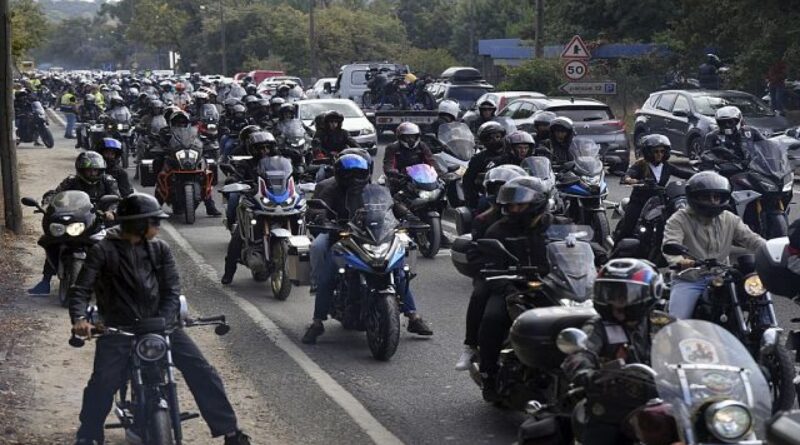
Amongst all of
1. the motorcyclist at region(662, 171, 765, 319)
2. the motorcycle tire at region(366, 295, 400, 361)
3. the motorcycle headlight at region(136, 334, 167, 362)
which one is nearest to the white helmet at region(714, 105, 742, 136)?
the motorcyclist at region(662, 171, 765, 319)

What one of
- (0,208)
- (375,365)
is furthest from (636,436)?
(0,208)

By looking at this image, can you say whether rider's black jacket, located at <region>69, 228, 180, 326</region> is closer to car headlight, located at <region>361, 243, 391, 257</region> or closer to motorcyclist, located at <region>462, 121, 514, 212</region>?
car headlight, located at <region>361, 243, 391, 257</region>

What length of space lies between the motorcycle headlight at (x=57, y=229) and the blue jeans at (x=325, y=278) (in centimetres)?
266

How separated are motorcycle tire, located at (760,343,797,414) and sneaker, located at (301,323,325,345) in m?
4.39

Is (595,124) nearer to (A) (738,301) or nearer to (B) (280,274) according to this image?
(B) (280,274)

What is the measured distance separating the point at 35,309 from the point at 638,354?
853cm

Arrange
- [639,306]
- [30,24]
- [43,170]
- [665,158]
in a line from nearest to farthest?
1. [639,306]
2. [665,158]
3. [43,170]
4. [30,24]

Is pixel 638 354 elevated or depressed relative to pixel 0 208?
elevated

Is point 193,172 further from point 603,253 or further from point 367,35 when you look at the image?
point 367,35

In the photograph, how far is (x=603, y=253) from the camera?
1006cm

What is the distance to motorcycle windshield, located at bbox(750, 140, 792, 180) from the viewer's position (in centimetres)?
1605

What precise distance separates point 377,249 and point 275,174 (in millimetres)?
4059

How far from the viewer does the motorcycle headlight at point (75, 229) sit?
45.2ft

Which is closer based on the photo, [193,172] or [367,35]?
[193,172]
